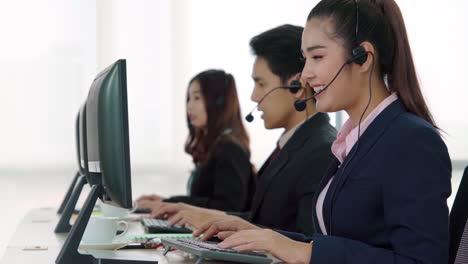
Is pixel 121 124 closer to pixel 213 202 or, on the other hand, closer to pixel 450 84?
pixel 213 202

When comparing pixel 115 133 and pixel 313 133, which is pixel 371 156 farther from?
pixel 313 133

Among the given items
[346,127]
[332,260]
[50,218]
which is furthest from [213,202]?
[332,260]

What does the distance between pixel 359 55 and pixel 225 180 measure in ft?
5.30

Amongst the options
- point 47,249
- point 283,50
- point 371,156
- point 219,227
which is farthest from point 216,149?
point 371,156

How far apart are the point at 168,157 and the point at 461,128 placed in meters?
1.87

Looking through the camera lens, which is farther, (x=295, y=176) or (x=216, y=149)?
(x=216, y=149)

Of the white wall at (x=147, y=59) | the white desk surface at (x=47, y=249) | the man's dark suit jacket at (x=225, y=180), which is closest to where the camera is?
the white desk surface at (x=47, y=249)

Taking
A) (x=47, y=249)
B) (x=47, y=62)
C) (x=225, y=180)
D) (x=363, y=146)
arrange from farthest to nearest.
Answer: (x=47, y=62) → (x=225, y=180) → (x=47, y=249) → (x=363, y=146)

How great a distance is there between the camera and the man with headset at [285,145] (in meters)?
2.04

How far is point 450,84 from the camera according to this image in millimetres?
4543

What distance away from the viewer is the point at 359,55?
4.85ft

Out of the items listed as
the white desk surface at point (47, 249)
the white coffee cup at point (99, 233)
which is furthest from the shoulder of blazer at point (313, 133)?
the white coffee cup at point (99, 233)

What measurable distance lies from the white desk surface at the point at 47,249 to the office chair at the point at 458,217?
0.54m

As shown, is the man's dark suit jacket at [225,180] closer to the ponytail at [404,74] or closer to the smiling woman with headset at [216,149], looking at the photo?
the smiling woman with headset at [216,149]
